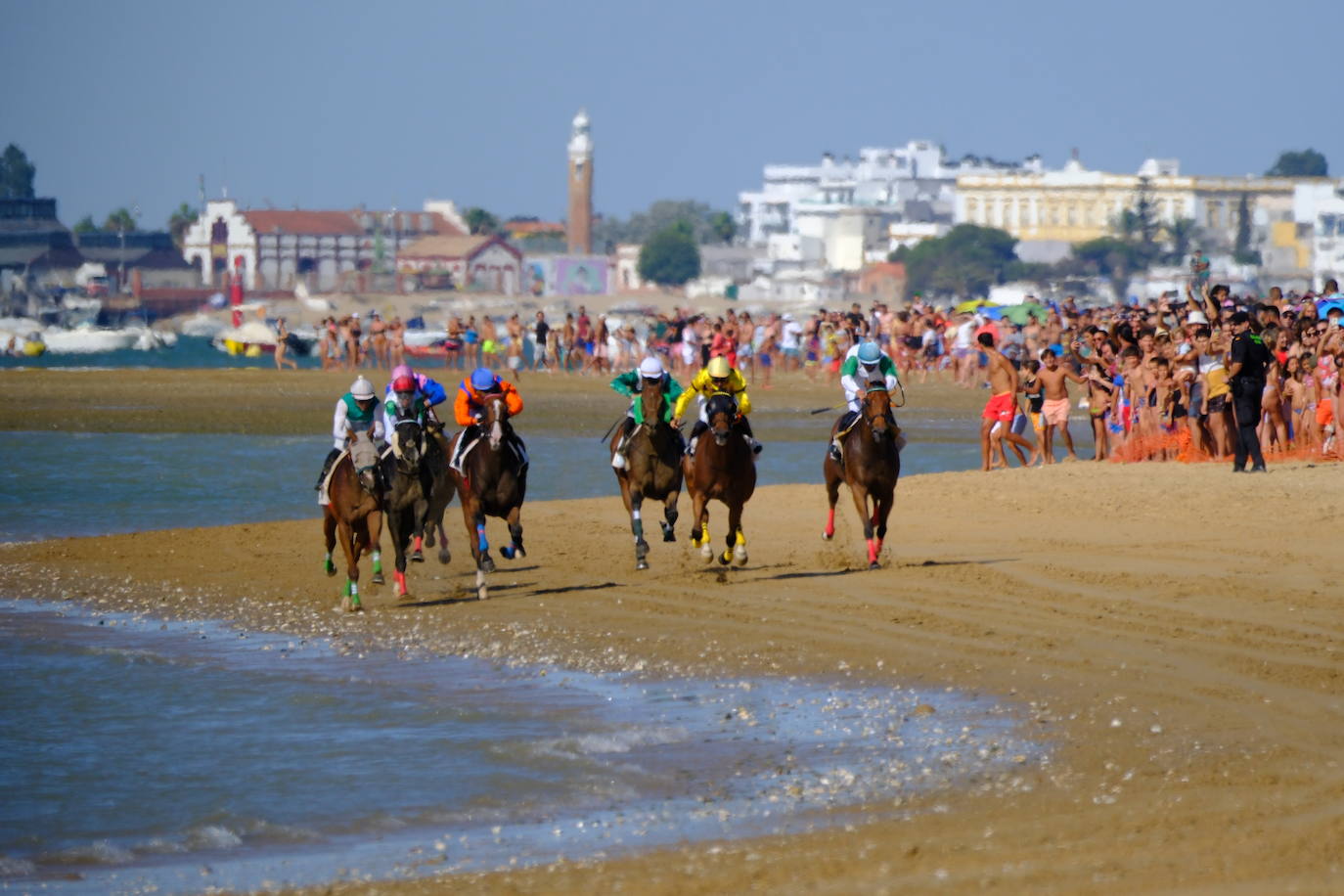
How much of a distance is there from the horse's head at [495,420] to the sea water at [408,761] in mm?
2617

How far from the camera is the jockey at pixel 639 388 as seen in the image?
1700 centimetres

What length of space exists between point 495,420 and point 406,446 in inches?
47.2

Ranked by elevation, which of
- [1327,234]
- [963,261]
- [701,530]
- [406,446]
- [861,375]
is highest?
[1327,234]

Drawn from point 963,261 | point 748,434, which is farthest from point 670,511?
point 963,261

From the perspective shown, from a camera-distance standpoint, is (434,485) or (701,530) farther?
(701,530)

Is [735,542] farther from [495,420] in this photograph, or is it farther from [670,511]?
[495,420]

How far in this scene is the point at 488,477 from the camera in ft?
55.3

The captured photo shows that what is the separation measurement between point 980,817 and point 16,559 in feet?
44.8

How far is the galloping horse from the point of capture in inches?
667

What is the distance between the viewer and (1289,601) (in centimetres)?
1496

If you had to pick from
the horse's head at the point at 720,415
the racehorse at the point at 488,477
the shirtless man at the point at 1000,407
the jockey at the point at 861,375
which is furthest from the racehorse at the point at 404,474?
the shirtless man at the point at 1000,407

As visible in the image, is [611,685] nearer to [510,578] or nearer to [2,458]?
[510,578]

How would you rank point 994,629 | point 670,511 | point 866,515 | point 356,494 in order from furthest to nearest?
point 670,511, point 866,515, point 356,494, point 994,629

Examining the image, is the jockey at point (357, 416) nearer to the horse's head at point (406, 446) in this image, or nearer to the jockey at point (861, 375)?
the horse's head at point (406, 446)
